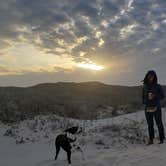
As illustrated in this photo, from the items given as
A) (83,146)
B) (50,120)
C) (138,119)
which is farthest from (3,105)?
(83,146)

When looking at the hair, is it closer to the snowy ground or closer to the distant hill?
the snowy ground

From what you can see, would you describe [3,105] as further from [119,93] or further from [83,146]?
[119,93]

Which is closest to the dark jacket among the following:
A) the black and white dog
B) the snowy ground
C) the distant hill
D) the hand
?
the hand

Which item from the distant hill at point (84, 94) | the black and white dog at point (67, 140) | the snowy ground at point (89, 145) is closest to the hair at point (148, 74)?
the snowy ground at point (89, 145)

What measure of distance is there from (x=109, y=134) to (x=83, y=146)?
1.54m

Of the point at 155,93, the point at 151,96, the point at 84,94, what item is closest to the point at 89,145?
the point at 151,96

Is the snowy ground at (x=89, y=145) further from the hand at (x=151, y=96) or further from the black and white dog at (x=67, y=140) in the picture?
the hand at (x=151, y=96)

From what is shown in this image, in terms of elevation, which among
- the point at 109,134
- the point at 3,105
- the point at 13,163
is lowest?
the point at 13,163

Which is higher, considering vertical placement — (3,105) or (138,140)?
(3,105)

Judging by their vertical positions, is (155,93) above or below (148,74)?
below

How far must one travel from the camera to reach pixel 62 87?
52.7 metres

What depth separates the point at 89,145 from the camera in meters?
9.84

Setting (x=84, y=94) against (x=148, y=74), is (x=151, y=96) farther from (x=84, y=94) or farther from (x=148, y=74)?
(x=84, y=94)

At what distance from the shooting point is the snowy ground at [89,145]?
24.3 ft
